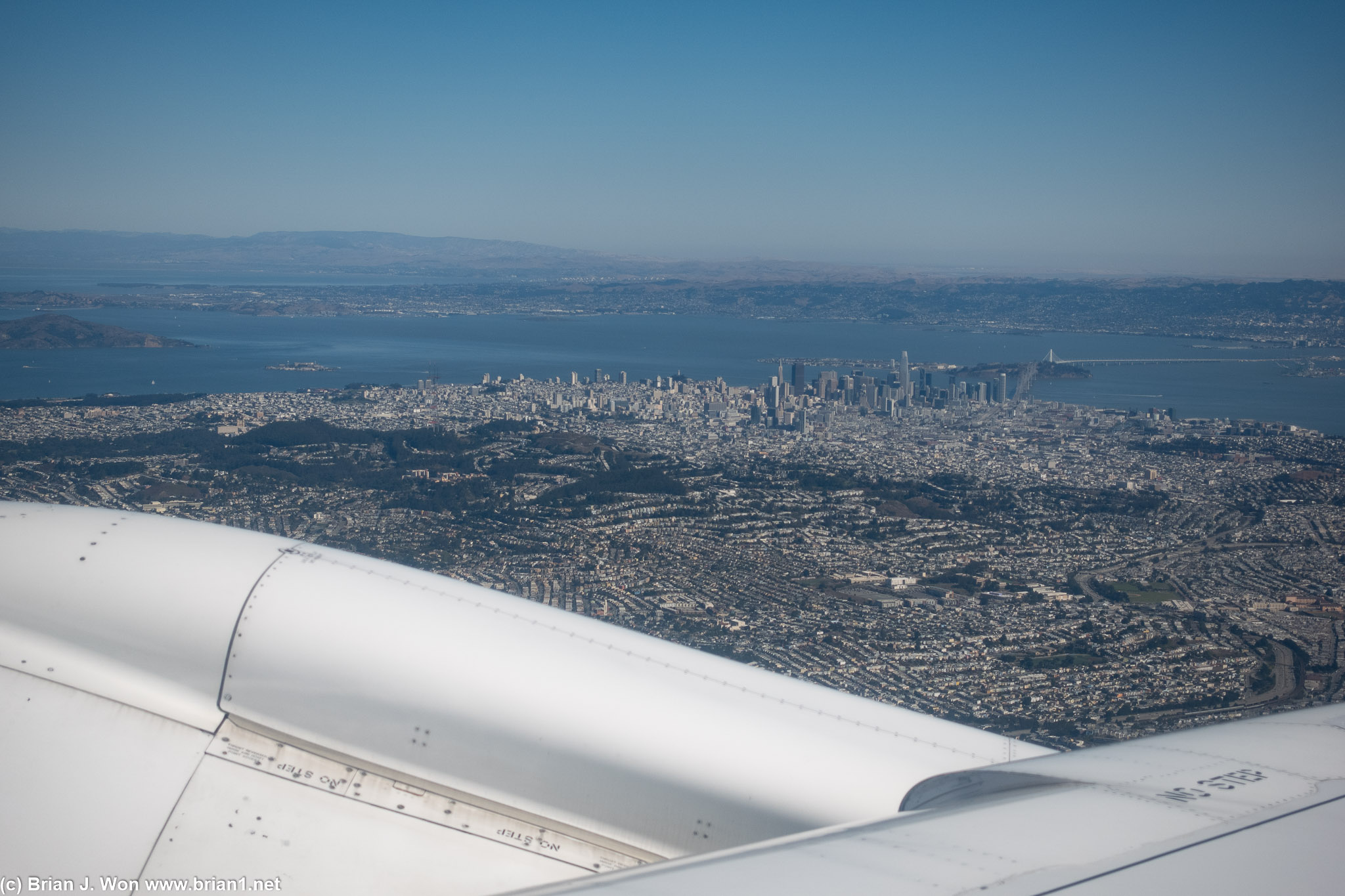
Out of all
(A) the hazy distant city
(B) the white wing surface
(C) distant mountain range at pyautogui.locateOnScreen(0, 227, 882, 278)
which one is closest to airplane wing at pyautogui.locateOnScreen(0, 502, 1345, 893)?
(B) the white wing surface

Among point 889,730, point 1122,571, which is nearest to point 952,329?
point 1122,571

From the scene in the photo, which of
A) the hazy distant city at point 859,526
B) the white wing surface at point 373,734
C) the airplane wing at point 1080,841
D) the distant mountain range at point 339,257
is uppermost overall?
the distant mountain range at point 339,257

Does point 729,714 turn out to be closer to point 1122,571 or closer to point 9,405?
point 1122,571

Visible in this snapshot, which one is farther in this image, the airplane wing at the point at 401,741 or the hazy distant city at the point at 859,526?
the hazy distant city at the point at 859,526

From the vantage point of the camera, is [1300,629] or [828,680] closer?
[828,680]

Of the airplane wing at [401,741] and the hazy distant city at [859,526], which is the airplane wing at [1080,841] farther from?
the hazy distant city at [859,526]

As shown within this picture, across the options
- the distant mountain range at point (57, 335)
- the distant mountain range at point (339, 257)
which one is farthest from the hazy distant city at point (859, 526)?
the distant mountain range at point (339, 257)
